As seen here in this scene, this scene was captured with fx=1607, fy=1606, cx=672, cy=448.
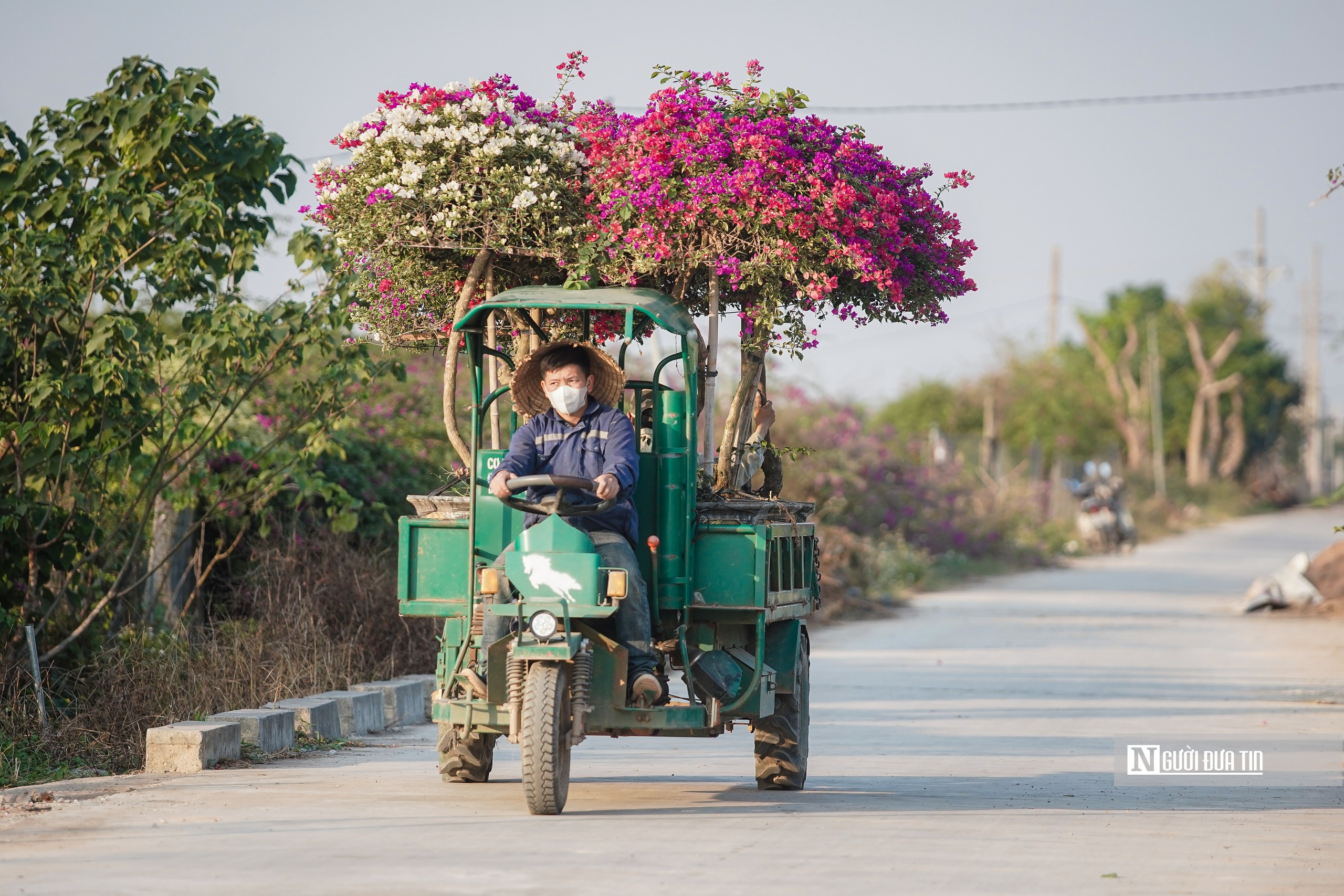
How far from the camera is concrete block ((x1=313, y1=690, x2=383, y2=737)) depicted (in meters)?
10.6

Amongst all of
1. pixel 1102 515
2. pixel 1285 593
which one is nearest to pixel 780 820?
pixel 1285 593

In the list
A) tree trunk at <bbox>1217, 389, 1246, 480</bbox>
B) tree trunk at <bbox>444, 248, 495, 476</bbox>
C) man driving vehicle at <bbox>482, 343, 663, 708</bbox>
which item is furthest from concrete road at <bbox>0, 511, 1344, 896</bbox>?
tree trunk at <bbox>1217, 389, 1246, 480</bbox>

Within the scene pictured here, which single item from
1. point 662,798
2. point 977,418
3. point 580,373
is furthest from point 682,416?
point 977,418

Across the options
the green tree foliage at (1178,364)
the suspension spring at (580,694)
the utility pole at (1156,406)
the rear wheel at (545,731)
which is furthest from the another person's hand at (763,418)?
the utility pole at (1156,406)

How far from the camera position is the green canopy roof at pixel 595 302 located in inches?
303

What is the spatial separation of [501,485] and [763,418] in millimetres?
2219

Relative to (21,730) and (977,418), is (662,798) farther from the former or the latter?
(977,418)

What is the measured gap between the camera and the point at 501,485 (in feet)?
24.5

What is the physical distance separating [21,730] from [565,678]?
4.34 meters

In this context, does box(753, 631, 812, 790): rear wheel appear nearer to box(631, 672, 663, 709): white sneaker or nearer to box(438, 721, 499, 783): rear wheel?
box(631, 672, 663, 709): white sneaker

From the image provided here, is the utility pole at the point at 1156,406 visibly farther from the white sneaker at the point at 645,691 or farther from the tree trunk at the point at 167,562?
the white sneaker at the point at 645,691

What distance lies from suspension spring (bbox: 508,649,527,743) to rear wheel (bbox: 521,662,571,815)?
0.07 metres

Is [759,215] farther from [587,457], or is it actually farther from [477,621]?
[477,621]

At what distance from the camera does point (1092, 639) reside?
739 inches
